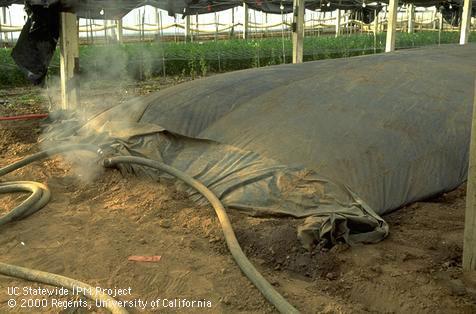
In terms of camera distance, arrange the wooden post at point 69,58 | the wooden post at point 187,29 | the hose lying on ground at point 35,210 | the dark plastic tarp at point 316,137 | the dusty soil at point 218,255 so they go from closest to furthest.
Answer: the hose lying on ground at point 35,210, the dusty soil at point 218,255, the dark plastic tarp at point 316,137, the wooden post at point 69,58, the wooden post at point 187,29

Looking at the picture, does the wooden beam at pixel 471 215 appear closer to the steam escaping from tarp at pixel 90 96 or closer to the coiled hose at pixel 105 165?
the coiled hose at pixel 105 165

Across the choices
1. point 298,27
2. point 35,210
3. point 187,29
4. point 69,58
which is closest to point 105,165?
point 35,210

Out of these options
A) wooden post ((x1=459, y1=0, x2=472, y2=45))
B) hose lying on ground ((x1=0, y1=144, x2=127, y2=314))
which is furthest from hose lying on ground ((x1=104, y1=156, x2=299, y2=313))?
wooden post ((x1=459, y1=0, x2=472, y2=45))

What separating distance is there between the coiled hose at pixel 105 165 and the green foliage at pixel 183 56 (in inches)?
175

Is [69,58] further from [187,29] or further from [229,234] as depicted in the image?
[187,29]

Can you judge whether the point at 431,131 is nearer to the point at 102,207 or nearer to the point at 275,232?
the point at 275,232

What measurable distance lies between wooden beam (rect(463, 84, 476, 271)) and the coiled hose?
1.03 metres

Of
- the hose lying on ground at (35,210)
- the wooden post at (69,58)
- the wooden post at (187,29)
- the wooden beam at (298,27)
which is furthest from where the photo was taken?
the wooden post at (187,29)

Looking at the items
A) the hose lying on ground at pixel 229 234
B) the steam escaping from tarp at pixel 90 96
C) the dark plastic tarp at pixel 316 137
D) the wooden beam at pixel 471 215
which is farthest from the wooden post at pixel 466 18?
the wooden beam at pixel 471 215

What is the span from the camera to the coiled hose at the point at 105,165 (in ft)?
7.63

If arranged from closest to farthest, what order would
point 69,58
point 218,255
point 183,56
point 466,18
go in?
point 218,255, point 69,58, point 466,18, point 183,56

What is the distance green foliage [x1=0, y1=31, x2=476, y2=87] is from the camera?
31.6 feet

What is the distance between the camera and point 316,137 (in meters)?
3.52

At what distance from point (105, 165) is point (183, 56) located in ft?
29.2
